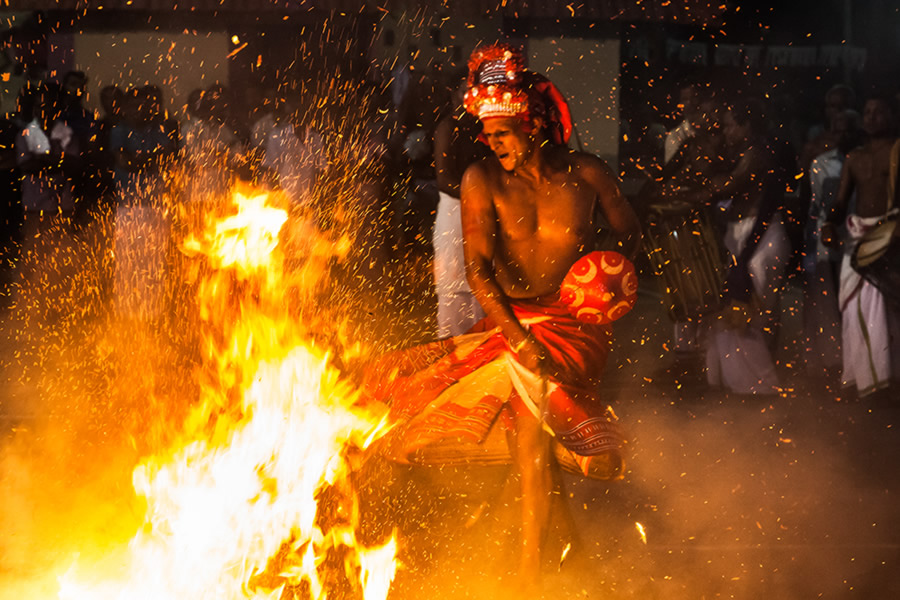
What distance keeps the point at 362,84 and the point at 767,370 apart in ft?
24.4

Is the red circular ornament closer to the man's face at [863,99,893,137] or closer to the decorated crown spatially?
the decorated crown

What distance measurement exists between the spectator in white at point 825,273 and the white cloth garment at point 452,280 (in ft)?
9.97

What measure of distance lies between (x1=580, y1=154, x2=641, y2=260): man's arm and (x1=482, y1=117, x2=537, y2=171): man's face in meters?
0.21

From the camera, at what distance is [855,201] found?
770 cm

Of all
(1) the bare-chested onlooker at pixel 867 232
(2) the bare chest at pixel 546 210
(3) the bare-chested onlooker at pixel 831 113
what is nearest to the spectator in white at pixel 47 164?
(3) the bare-chested onlooker at pixel 831 113

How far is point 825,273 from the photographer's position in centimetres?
847

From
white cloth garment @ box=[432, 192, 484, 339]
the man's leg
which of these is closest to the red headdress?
the man's leg

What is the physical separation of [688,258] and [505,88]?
12.8 feet

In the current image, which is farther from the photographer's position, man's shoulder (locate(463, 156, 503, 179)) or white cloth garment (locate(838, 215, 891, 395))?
white cloth garment (locate(838, 215, 891, 395))

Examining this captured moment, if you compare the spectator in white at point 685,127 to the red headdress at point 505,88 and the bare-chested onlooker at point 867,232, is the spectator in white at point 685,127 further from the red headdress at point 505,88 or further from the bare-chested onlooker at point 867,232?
the red headdress at point 505,88

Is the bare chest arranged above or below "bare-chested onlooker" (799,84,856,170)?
above

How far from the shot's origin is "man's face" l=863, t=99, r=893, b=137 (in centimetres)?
748

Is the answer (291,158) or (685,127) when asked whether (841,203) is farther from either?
(291,158)

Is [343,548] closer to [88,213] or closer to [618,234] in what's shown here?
[618,234]
